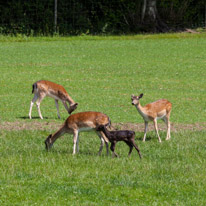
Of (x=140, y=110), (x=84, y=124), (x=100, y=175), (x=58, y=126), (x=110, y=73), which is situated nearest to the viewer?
(x=100, y=175)

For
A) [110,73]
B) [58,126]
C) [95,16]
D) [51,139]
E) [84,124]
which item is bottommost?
[110,73]

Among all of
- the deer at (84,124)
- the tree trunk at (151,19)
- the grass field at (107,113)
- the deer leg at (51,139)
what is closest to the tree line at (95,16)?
the tree trunk at (151,19)

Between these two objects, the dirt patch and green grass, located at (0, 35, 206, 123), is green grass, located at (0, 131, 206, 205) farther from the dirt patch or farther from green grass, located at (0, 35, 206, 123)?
green grass, located at (0, 35, 206, 123)

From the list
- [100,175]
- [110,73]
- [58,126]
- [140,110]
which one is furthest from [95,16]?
[100,175]

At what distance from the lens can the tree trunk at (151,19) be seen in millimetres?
31531

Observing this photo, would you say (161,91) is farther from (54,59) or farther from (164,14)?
(164,14)

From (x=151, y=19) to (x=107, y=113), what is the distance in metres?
16.1

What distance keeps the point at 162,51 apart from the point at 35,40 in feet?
23.1

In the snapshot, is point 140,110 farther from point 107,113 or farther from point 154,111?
point 107,113

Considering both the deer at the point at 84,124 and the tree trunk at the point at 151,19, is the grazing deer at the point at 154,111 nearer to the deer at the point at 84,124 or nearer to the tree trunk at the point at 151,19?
the deer at the point at 84,124

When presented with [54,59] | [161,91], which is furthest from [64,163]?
[54,59]

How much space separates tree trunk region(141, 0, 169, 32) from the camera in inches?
1241

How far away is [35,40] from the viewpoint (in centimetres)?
3027

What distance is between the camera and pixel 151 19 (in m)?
31.8
